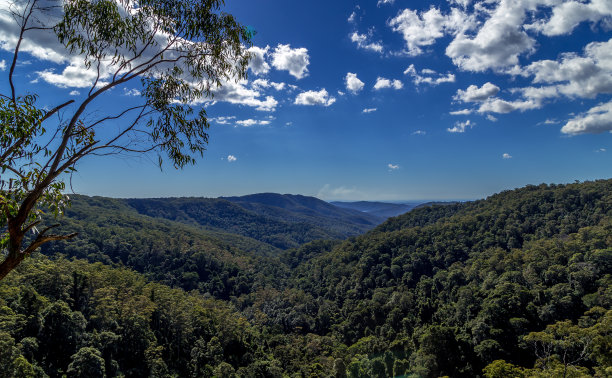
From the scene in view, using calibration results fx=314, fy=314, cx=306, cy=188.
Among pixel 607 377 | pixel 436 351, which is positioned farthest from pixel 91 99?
pixel 436 351

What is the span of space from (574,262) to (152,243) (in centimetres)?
7288

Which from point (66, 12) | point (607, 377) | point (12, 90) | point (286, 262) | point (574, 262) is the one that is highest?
point (66, 12)

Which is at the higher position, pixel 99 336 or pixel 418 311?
pixel 99 336

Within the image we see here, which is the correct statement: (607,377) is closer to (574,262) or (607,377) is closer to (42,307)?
(574,262)

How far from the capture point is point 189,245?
74688mm

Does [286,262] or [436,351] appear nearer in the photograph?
[436,351]

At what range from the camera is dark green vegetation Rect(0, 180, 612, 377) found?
2058 cm

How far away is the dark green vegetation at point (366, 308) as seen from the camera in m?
20.6

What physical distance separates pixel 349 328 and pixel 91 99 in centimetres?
4439

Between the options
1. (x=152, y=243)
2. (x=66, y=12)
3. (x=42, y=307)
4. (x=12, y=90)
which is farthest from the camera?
(x=152, y=243)

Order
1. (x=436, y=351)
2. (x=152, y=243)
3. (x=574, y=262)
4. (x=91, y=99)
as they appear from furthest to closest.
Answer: (x=152, y=243) → (x=574, y=262) → (x=436, y=351) → (x=91, y=99)

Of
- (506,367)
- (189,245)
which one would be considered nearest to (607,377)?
(506,367)

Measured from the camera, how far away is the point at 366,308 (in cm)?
4362

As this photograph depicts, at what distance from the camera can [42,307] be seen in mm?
21422
